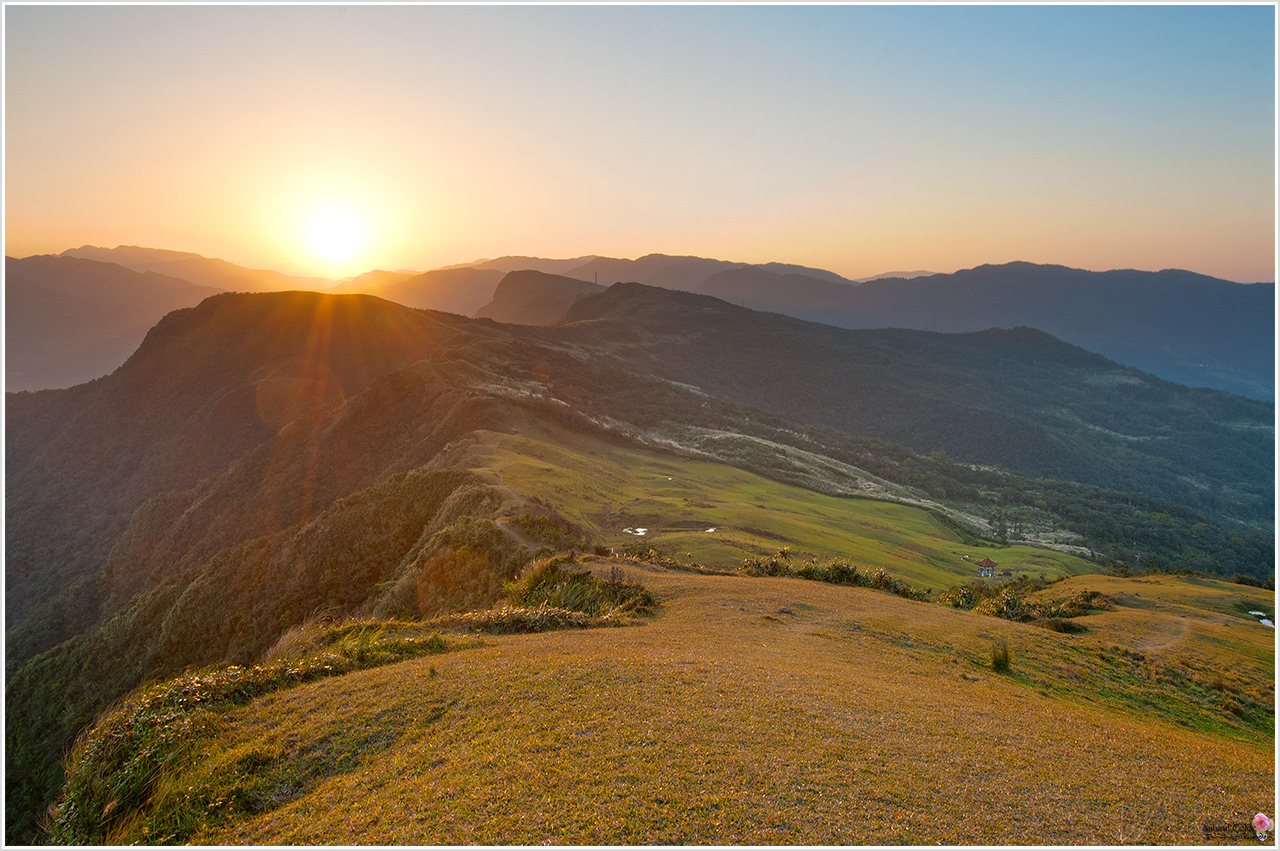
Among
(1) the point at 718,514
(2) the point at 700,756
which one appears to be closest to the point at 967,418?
(1) the point at 718,514

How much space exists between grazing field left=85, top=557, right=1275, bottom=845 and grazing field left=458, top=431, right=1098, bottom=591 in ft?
54.8

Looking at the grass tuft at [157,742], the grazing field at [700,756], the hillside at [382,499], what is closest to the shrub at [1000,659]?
the grazing field at [700,756]

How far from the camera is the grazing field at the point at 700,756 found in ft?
27.8

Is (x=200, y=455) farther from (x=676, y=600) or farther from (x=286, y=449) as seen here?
(x=676, y=600)

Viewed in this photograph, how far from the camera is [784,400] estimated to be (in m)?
175

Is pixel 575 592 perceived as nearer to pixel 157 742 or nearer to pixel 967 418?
pixel 157 742

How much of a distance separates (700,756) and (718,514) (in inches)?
1426

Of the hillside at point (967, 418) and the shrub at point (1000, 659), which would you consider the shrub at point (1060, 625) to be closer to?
the shrub at point (1000, 659)

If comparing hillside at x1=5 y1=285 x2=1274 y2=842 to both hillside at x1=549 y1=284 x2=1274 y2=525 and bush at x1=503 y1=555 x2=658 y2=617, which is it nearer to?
bush at x1=503 y1=555 x2=658 y2=617

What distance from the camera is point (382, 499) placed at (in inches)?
1478

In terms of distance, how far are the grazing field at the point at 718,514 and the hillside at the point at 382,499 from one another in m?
0.36

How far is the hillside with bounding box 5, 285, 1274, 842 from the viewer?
102 ft

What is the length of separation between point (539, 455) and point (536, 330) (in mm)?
116664

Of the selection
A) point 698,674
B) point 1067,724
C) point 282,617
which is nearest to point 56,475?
point 282,617
